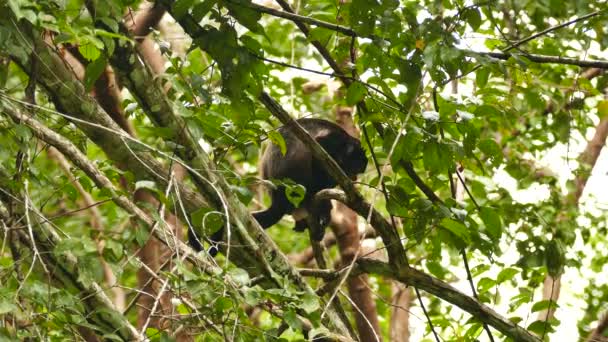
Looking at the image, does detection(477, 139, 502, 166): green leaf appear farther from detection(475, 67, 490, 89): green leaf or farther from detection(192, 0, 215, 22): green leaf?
detection(192, 0, 215, 22): green leaf

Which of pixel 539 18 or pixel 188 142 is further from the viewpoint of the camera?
pixel 539 18

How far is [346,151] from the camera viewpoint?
6203 mm

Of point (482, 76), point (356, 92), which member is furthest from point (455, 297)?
point (356, 92)

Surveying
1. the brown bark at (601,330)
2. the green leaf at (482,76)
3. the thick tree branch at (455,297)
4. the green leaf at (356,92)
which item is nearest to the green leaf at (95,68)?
the green leaf at (356,92)

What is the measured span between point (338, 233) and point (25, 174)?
320cm

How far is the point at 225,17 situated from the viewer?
11.3ft

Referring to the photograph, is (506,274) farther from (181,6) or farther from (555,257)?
(181,6)

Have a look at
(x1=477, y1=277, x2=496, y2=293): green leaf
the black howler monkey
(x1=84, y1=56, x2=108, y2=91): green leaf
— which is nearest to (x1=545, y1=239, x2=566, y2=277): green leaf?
(x1=477, y1=277, x2=496, y2=293): green leaf

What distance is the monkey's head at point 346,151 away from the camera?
20.2ft

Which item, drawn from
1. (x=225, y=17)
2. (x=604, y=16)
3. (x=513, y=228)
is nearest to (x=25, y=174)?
(x=225, y=17)

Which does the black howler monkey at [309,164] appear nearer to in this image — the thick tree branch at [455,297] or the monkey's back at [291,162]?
the monkey's back at [291,162]

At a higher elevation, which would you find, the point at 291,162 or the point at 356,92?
the point at 356,92

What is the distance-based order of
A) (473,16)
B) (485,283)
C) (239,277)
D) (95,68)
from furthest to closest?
(485,283)
(473,16)
(95,68)
(239,277)

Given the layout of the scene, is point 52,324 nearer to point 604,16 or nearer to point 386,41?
point 386,41
